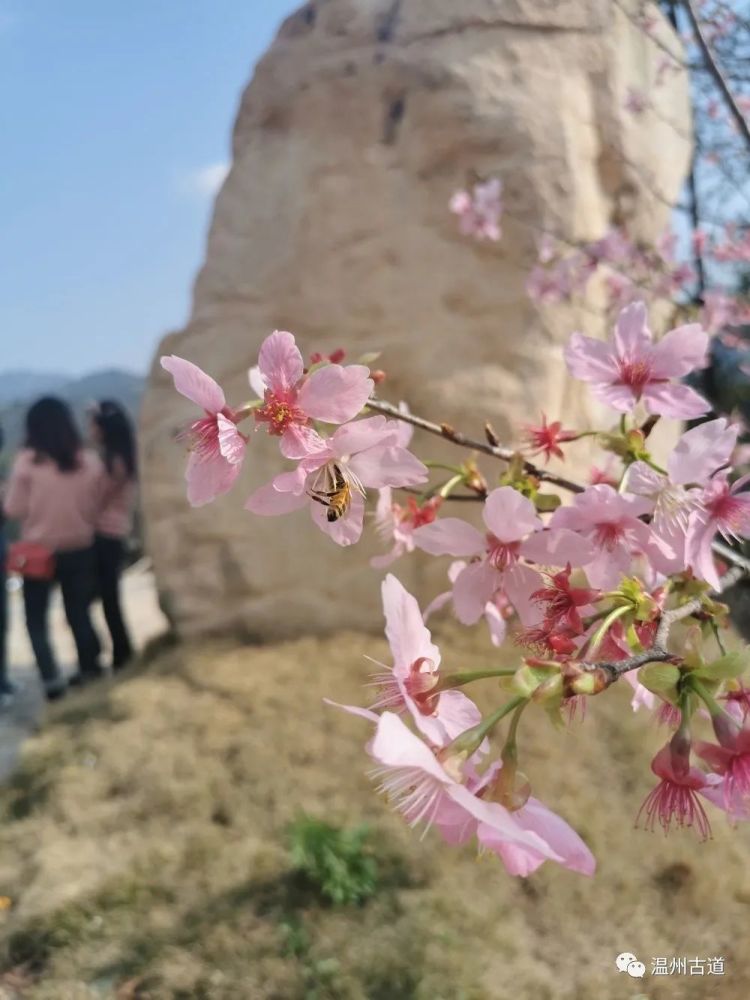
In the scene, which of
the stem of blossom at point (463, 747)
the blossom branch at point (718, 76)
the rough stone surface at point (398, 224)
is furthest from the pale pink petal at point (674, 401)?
→ the rough stone surface at point (398, 224)

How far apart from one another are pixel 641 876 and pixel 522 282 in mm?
2016

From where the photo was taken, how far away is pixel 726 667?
1.50 feet

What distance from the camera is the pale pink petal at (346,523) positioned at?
595 millimetres

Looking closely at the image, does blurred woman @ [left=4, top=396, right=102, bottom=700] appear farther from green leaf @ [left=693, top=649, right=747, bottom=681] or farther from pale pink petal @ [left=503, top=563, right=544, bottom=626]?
green leaf @ [left=693, top=649, right=747, bottom=681]

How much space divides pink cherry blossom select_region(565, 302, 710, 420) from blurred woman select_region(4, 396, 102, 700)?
3.02m

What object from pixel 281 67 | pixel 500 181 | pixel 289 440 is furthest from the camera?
pixel 281 67

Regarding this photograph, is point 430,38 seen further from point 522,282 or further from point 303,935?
point 303,935

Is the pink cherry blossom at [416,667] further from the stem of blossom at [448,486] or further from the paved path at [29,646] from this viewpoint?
the paved path at [29,646]

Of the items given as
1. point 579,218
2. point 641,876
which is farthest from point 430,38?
point 641,876

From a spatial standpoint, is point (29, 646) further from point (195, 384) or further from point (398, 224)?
point (195, 384)

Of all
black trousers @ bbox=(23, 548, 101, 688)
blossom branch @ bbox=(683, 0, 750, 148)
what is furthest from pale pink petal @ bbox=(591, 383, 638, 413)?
black trousers @ bbox=(23, 548, 101, 688)

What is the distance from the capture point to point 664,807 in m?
0.52

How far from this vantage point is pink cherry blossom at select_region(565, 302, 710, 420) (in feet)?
2.24

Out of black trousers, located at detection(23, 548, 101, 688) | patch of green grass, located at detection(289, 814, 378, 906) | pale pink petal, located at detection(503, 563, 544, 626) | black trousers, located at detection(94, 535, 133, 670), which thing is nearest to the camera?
pale pink petal, located at detection(503, 563, 544, 626)
